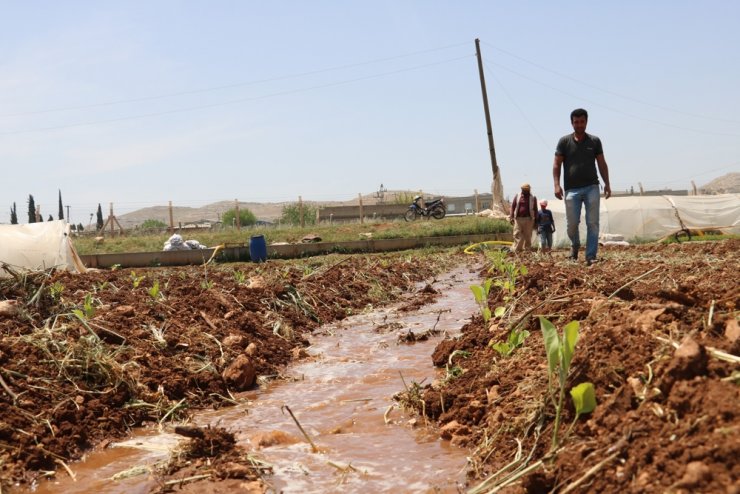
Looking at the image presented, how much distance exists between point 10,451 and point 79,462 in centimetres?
32

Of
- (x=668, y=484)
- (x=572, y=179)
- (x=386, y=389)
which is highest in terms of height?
(x=572, y=179)

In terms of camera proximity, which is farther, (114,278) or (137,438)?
Result: (114,278)

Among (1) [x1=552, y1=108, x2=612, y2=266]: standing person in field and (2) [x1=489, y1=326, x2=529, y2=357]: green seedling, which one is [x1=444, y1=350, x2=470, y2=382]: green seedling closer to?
(2) [x1=489, y1=326, x2=529, y2=357]: green seedling

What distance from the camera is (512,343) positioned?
13.2ft

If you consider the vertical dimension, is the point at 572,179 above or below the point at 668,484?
above

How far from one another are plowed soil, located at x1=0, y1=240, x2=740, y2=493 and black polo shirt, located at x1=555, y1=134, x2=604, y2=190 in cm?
208

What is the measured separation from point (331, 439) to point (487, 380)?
0.88m

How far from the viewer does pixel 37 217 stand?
28.6m

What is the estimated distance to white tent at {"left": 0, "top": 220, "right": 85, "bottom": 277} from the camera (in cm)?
1327

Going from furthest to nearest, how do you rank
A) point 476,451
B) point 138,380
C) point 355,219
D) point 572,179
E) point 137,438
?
1. point 355,219
2. point 572,179
3. point 138,380
4. point 137,438
5. point 476,451

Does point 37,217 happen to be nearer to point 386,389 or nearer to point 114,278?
point 114,278

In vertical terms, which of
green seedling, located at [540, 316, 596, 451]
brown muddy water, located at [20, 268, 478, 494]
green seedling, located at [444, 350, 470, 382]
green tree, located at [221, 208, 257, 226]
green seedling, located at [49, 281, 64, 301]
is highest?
green tree, located at [221, 208, 257, 226]

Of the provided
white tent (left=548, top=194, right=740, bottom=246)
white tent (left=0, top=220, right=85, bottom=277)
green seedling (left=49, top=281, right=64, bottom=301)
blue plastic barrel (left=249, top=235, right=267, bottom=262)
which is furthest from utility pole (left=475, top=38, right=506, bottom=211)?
green seedling (left=49, top=281, right=64, bottom=301)

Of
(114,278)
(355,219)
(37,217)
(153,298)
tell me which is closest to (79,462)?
(153,298)
